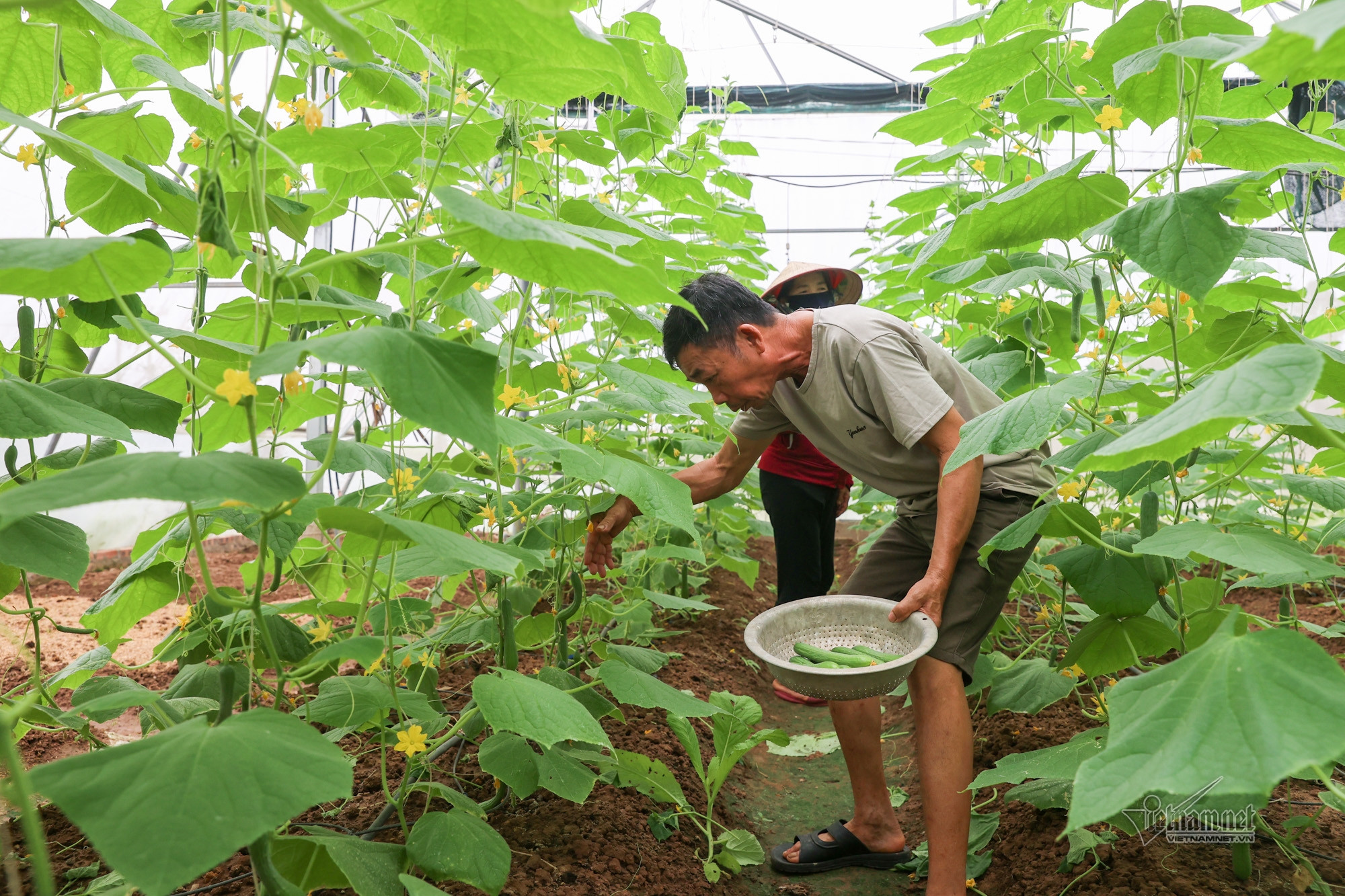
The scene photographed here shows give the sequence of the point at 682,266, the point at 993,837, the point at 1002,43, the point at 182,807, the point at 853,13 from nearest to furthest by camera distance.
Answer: the point at 182,807, the point at 1002,43, the point at 993,837, the point at 682,266, the point at 853,13

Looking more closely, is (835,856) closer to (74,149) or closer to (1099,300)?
(1099,300)

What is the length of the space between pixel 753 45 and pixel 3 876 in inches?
385

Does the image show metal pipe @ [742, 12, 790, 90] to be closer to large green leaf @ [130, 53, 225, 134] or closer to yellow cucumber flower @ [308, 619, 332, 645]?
large green leaf @ [130, 53, 225, 134]

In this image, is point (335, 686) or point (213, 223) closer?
point (213, 223)

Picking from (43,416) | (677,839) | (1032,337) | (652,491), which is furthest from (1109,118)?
(677,839)

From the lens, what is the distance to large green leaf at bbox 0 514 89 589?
46.1 inches

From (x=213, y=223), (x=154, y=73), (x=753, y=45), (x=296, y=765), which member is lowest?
(x=296, y=765)

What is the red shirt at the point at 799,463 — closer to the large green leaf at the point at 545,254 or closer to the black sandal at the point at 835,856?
the black sandal at the point at 835,856

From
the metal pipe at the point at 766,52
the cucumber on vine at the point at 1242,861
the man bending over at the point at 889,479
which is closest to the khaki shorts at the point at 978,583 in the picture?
the man bending over at the point at 889,479

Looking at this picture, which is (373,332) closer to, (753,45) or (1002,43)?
(1002,43)

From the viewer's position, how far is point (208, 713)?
1603 mm

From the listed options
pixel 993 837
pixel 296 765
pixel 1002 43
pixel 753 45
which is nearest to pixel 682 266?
pixel 1002 43

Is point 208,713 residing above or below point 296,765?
below

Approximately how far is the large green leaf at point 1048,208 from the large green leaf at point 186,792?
1.54 m
